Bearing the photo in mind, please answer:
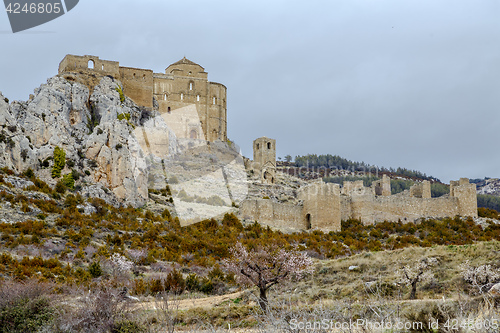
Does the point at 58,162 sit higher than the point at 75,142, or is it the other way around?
the point at 75,142

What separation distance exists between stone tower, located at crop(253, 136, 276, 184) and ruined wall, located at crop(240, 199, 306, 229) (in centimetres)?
1315

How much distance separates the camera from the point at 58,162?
110 feet

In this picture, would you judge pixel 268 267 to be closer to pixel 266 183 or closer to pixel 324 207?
pixel 324 207

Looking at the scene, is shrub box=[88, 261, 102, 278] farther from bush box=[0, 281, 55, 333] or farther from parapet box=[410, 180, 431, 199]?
parapet box=[410, 180, 431, 199]

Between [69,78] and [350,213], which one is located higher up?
[69,78]

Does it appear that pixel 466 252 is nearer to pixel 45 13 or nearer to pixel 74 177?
pixel 74 177

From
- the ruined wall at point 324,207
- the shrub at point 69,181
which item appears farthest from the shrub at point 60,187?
the ruined wall at point 324,207

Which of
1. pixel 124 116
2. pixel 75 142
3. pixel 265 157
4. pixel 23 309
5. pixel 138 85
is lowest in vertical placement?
pixel 23 309

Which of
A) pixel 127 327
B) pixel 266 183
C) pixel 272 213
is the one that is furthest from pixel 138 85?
pixel 127 327

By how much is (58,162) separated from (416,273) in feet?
75.5

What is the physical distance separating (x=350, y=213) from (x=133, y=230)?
15637 millimetres

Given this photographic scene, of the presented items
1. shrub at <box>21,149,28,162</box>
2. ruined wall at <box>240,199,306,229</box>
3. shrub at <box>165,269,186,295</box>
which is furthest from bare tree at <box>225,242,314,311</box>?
shrub at <box>21,149,28,162</box>

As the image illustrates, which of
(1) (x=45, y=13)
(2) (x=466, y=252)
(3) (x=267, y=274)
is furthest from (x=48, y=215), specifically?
(2) (x=466, y=252)

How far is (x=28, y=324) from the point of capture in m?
13.2
